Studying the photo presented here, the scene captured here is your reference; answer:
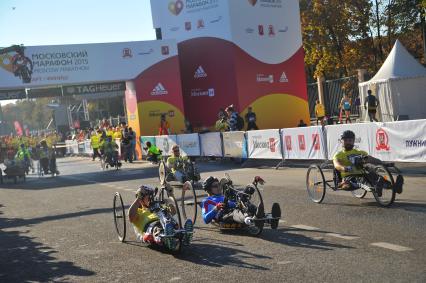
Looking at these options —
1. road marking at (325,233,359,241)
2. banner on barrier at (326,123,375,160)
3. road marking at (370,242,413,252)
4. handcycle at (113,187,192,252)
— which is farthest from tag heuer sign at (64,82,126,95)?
road marking at (370,242,413,252)

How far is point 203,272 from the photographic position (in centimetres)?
713

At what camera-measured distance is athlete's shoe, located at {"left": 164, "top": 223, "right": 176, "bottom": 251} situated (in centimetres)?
804

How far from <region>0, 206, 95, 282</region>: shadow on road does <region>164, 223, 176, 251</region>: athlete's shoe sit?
1.07m

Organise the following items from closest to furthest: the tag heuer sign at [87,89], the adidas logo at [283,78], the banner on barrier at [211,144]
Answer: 1. the banner on barrier at [211,144]
2. the tag heuer sign at [87,89]
3. the adidas logo at [283,78]

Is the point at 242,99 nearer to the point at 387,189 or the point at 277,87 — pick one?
the point at 277,87

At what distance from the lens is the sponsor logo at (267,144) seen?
19.8 metres

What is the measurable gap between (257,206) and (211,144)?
14974mm

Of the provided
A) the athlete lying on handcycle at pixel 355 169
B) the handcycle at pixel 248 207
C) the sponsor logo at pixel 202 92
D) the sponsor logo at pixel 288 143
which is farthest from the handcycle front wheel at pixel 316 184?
the sponsor logo at pixel 202 92

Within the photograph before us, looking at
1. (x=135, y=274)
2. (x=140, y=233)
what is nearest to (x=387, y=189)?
(x=140, y=233)

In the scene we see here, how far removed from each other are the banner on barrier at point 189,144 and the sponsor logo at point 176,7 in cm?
777

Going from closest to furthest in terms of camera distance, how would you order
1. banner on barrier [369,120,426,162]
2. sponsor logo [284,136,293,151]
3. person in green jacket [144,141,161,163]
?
banner on barrier [369,120,426,162]
sponsor logo [284,136,293,151]
person in green jacket [144,141,161,163]

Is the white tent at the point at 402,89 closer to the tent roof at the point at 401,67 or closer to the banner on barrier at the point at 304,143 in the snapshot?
the tent roof at the point at 401,67

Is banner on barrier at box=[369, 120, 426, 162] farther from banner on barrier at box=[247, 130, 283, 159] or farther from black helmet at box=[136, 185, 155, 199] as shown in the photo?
black helmet at box=[136, 185, 155, 199]

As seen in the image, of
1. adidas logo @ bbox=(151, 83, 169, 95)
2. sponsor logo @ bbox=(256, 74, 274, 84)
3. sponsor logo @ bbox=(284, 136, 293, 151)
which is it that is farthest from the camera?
adidas logo @ bbox=(151, 83, 169, 95)
